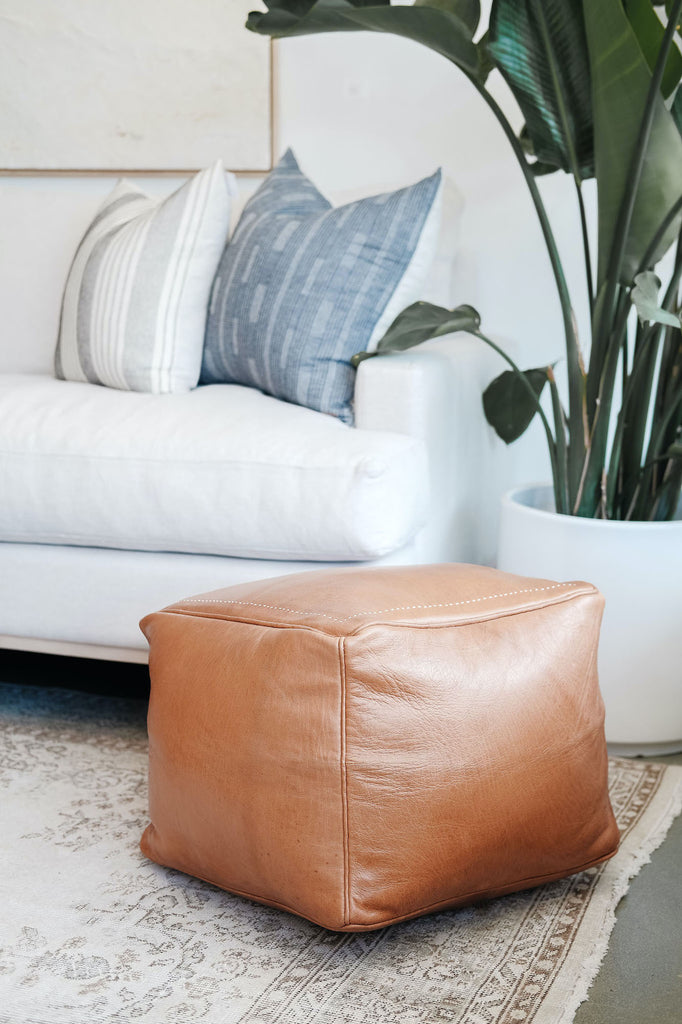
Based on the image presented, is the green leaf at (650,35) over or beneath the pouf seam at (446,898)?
over

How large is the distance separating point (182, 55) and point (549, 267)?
1.14 meters

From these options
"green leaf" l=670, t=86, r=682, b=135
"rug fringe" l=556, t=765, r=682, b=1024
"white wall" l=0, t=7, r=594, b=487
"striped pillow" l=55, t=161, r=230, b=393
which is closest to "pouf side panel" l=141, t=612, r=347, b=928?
"rug fringe" l=556, t=765, r=682, b=1024

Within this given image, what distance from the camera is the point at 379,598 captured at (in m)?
1.14

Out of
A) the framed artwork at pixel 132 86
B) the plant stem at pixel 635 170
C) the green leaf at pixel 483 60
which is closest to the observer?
the plant stem at pixel 635 170

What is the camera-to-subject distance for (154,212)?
6.83 ft

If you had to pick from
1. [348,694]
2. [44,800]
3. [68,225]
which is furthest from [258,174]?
[348,694]

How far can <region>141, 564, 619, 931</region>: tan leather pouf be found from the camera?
103cm

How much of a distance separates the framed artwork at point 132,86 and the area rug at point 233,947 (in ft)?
6.36

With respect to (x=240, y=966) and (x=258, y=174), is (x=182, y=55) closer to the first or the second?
(x=258, y=174)

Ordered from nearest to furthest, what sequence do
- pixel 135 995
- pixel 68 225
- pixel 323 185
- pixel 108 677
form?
pixel 135 995
pixel 108 677
pixel 68 225
pixel 323 185

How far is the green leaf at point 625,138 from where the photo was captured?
1453mm

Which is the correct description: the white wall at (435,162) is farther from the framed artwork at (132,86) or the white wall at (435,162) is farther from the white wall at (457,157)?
the framed artwork at (132,86)

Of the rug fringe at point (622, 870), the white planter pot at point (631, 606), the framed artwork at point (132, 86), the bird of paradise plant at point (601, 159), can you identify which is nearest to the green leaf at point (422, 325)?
the bird of paradise plant at point (601, 159)

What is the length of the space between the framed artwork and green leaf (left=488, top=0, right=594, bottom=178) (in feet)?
4.10
